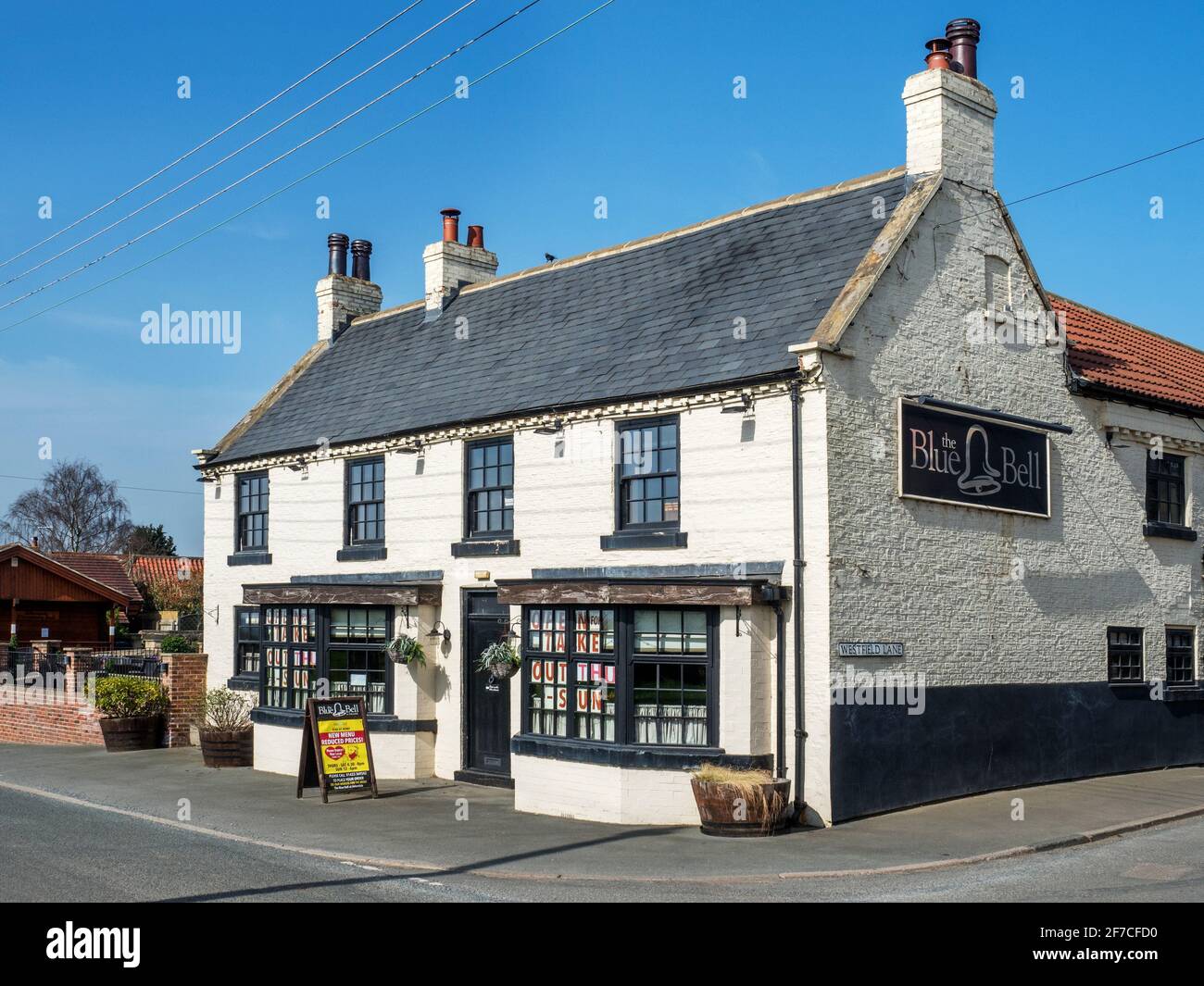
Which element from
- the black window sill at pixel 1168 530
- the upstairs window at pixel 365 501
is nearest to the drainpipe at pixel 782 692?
the black window sill at pixel 1168 530

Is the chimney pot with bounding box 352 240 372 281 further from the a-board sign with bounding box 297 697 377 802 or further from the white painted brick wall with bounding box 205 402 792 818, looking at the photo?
the a-board sign with bounding box 297 697 377 802

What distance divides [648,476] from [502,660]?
319cm

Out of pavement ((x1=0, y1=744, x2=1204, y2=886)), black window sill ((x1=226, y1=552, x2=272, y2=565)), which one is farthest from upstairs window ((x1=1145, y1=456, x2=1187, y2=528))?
black window sill ((x1=226, y1=552, x2=272, y2=565))

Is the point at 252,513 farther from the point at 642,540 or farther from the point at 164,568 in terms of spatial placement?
the point at 164,568

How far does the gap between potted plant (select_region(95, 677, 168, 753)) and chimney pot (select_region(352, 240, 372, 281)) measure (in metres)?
9.62

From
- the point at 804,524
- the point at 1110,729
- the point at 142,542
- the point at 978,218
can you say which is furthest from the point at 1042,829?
the point at 142,542

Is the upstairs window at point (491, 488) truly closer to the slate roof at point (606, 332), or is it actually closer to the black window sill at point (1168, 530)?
the slate roof at point (606, 332)

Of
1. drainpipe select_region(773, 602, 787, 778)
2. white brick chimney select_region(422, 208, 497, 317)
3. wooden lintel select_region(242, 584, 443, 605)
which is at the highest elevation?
white brick chimney select_region(422, 208, 497, 317)

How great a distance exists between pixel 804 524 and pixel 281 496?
37.6 ft

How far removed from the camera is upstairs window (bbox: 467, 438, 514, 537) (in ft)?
62.5

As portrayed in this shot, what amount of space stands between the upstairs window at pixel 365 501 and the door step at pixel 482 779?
4.28 metres

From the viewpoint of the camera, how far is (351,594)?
65.6 ft

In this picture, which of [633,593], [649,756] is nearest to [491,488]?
[633,593]
